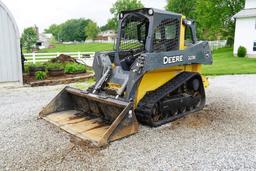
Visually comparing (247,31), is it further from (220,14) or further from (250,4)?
(220,14)

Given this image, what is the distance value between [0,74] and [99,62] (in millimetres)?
5364

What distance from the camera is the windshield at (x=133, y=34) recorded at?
5867 millimetres

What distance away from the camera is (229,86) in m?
9.63

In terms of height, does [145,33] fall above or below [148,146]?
above

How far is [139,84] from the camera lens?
16.2 ft

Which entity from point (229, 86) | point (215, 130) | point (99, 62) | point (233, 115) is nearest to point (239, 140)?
point (215, 130)

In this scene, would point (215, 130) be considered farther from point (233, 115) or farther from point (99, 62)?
point (99, 62)

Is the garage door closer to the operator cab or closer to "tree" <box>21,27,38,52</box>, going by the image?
the operator cab

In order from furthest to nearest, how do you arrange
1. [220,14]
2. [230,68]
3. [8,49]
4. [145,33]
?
[220,14], [230,68], [8,49], [145,33]

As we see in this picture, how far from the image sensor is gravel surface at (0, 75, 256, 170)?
3.59 m

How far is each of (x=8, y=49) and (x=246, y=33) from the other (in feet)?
69.7

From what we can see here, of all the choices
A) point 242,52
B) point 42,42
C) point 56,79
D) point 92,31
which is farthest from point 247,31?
point 92,31

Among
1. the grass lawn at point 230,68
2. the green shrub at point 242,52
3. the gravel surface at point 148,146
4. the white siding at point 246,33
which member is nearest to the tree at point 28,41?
the white siding at point 246,33

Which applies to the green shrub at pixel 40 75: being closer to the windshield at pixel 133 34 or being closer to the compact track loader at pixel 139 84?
the compact track loader at pixel 139 84
